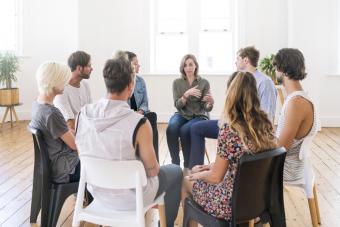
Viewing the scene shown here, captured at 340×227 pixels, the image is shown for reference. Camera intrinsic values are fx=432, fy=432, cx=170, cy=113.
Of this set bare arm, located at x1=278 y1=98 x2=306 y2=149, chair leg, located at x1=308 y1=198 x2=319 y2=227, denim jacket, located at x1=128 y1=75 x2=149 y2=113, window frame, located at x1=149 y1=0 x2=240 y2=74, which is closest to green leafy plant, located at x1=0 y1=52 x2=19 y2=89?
window frame, located at x1=149 y1=0 x2=240 y2=74

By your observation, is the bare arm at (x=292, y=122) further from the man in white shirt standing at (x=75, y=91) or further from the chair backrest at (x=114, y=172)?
the man in white shirt standing at (x=75, y=91)

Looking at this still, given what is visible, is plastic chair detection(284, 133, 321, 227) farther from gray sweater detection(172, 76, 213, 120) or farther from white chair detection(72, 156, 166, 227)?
gray sweater detection(172, 76, 213, 120)

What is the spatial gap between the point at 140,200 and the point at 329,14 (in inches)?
230

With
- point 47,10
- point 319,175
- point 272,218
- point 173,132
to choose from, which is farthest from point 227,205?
point 47,10

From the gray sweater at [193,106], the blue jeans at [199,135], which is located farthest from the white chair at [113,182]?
the gray sweater at [193,106]

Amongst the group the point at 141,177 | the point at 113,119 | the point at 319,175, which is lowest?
the point at 319,175

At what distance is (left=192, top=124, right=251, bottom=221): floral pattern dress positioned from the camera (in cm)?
214

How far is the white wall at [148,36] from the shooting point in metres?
6.95

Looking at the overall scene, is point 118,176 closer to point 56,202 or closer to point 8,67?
point 56,202

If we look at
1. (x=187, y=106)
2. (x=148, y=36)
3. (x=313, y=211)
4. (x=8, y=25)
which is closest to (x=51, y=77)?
(x=187, y=106)

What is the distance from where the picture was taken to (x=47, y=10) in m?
7.67

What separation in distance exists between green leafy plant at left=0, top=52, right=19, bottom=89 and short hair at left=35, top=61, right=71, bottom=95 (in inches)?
172

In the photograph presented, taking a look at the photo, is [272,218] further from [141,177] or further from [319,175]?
[319,175]

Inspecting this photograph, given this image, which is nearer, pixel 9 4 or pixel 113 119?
pixel 113 119
